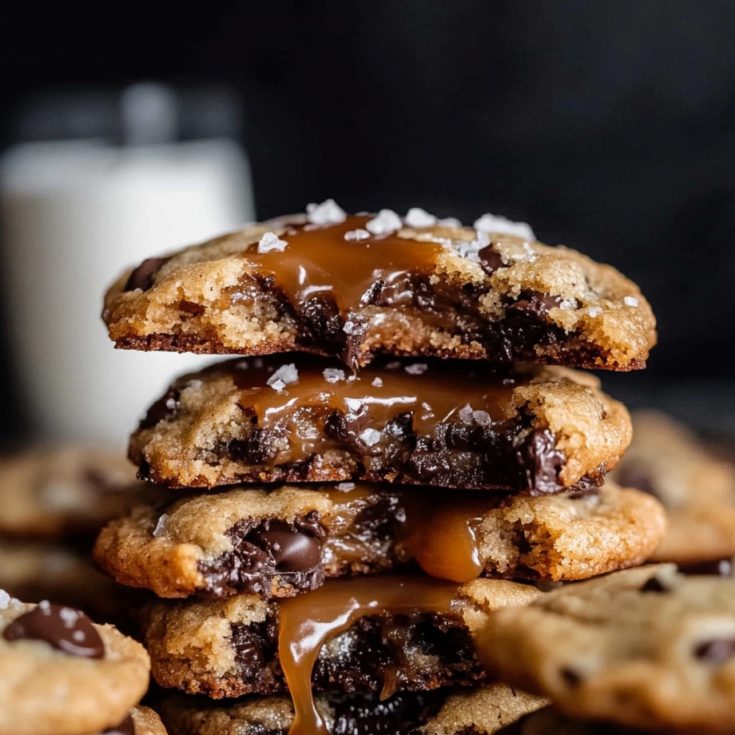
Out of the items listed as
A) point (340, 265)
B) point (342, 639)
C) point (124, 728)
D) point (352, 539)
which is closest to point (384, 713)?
point (342, 639)

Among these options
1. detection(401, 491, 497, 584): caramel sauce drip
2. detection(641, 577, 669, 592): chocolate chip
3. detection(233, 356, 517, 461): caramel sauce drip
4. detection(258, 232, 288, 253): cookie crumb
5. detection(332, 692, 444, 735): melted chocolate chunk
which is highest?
detection(258, 232, 288, 253): cookie crumb

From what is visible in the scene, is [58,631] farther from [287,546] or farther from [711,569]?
[711,569]

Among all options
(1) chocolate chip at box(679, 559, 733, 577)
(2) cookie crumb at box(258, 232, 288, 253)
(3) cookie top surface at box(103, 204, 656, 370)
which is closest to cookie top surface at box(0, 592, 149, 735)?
(3) cookie top surface at box(103, 204, 656, 370)

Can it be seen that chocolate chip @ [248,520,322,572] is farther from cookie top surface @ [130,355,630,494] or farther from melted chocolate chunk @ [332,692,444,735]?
melted chocolate chunk @ [332,692,444,735]

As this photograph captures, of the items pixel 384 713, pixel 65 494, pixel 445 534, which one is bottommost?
pixel 384 713

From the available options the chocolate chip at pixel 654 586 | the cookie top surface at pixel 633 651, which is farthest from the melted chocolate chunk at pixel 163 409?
the chocolate chip at pixel 654 586

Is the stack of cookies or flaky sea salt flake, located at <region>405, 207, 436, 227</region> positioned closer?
the stack of cookies

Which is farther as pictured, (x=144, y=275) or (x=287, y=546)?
(x=144, y=275)

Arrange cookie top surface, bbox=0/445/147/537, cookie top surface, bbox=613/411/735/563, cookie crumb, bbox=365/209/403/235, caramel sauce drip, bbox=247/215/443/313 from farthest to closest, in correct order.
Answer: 1. cookie top surface, bbox=0/445/147/537
2. cookie top surface, bbox=613/411/735/563
3. cookie crumb, bbox=365/209/403/235
4. caramel sauce drip, bbox=247/215/443/313
